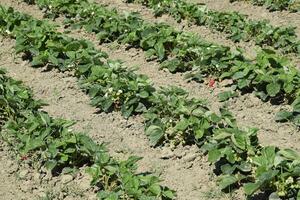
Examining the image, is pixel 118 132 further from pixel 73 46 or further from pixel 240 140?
pixel 73 46

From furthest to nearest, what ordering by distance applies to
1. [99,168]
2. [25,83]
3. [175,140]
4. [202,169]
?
[25,83], [175,140], [202,169], [99,168]

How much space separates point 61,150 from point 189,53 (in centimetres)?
242

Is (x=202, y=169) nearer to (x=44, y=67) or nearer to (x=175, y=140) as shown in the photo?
(x=175, y=140)

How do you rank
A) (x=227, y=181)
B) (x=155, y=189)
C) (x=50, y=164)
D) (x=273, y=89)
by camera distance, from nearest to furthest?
(x=155, y=189), (x=227, y=181), (x=50, y=164), (x=273, y=89)

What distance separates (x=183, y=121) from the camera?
16.9 feet

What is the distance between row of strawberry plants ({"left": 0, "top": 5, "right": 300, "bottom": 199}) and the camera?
4191mm

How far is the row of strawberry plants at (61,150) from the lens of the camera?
14.3 ft

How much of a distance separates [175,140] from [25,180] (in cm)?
138

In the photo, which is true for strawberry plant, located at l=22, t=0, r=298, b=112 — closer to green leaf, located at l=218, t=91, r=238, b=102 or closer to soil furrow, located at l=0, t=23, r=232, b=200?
green leaf, located at l=218, t=91, r=238, b=102

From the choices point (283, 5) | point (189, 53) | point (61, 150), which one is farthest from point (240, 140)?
point (283, 5)

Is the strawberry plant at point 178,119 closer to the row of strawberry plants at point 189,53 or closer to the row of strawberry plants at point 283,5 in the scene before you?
the row of strawberry plants at point 189,53

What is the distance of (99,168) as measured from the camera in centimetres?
455

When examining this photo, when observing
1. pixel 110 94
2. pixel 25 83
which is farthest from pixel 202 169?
pixel 25 83

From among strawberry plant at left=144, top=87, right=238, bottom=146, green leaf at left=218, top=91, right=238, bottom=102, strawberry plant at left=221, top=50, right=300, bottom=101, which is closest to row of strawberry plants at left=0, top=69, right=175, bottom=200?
strawberry plant at left=144, top=87, right=238, bottom=146
